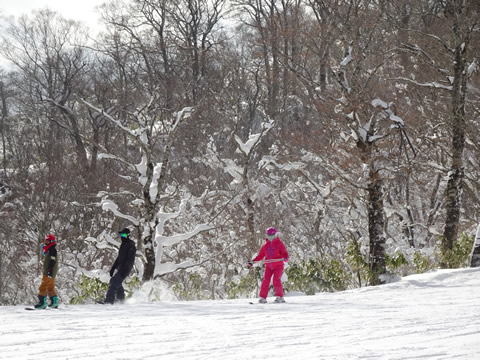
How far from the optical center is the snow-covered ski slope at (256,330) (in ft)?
17.6

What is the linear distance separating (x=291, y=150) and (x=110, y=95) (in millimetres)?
13549

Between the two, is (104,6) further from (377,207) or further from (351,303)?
(351,303)

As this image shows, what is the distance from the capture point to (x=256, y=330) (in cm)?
666

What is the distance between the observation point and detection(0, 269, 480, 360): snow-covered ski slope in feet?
17.6

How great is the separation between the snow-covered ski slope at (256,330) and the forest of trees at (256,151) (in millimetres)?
4234

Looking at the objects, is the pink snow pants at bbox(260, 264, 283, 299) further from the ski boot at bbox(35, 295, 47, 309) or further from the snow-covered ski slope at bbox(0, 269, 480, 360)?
the ski boot at bbox(35, 295, 47, 309)

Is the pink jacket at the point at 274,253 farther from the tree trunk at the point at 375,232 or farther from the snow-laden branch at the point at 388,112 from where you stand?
the snow-laden branch at the point at 388,112

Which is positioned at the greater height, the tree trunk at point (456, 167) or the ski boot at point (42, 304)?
the tree trunk at point (456, 167)

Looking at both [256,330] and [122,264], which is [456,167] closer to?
[122,264]

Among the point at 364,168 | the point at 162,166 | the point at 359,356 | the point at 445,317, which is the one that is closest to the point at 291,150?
the point at 162,166

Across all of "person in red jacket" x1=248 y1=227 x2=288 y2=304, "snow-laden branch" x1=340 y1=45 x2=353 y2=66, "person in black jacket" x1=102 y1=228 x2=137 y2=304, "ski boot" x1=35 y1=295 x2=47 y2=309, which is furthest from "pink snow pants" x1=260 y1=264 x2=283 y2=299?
"snow-laden branch" x1=340 y1=45 x2=353 y2=66

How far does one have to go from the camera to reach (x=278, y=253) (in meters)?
9.75

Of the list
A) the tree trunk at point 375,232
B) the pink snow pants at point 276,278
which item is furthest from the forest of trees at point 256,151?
the pink snow pants at point 276,278

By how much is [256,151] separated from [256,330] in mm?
22065
